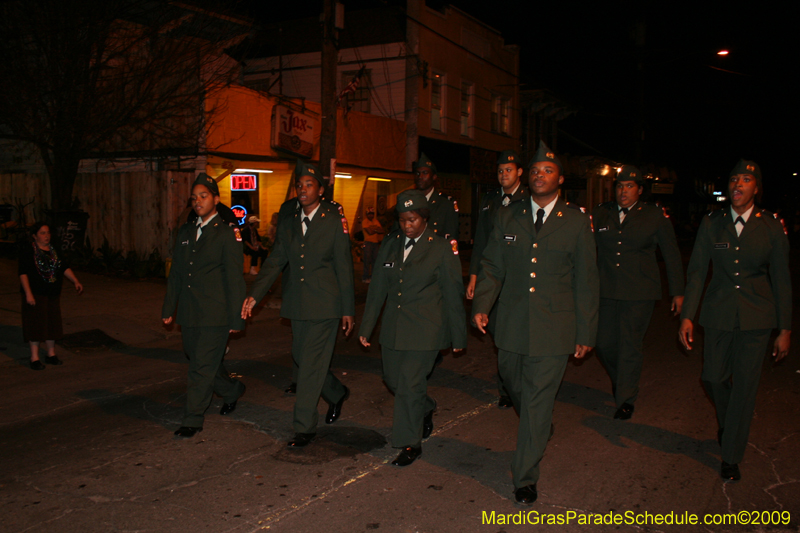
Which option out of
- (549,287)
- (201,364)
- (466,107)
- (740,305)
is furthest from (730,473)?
(466,107)

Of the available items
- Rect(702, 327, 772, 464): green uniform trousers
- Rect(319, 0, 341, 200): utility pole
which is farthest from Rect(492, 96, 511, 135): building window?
Rect(702, 327, 772, 464): green uniform trousers

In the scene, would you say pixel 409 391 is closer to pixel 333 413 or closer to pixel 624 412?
pixel 333 413

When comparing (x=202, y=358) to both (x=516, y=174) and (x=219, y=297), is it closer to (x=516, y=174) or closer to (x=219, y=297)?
(x=219, y=297)

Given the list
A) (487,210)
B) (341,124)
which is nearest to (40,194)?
(341,124)

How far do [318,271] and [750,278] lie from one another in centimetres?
329

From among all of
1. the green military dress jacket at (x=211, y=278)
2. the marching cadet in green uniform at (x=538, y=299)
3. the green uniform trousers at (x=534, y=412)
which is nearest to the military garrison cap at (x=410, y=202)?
the marching cadet in green uniform at (x=538, y=299)

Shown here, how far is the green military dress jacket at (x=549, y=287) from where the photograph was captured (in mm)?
4340

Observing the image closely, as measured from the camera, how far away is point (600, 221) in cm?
649

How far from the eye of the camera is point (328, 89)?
503 inches

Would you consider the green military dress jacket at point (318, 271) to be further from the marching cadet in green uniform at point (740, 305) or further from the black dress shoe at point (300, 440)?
the marching cadet in green uniform at point (740, 305)

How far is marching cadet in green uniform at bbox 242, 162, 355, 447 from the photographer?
17.3 feet

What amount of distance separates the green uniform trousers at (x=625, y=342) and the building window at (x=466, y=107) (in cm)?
2045

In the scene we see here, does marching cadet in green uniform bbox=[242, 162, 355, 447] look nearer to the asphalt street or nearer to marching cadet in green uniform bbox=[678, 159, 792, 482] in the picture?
the asphalt street

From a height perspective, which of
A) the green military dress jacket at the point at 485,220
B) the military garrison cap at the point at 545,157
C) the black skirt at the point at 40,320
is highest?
the military garrison cap at the point at 545,157
